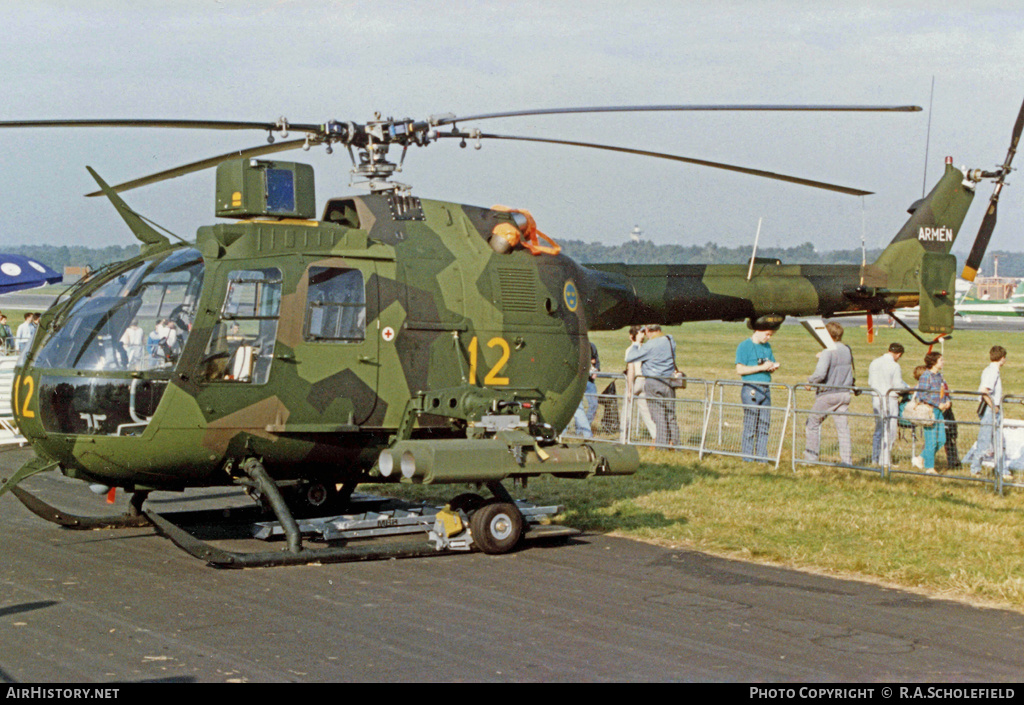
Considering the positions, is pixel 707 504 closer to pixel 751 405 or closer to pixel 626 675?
pixel 751 405

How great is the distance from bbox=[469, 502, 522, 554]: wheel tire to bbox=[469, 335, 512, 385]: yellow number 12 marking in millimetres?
1164

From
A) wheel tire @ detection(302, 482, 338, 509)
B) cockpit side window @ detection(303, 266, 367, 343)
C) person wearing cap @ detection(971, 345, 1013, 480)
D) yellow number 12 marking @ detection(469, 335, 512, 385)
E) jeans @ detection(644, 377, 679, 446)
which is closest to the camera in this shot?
cockpit side window @ detection(303, 266, 367, 343)

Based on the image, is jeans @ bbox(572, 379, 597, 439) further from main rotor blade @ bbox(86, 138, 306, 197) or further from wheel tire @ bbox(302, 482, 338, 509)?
main rotor blade @ bbox(86, 138, 306, 197)

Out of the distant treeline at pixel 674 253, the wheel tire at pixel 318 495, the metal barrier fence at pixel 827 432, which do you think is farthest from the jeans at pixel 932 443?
the distant treeline at pixel 674 253

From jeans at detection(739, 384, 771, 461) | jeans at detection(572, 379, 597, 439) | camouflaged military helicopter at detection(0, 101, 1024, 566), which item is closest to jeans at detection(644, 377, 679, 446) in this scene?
jeans at detection(739, 384, 771, 461)

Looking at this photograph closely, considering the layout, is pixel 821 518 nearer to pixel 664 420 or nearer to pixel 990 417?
pixel 990 417

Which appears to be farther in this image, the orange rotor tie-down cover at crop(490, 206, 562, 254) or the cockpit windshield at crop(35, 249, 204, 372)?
the orange rotor tie-down cover at crop(490, 206, 562, 254)

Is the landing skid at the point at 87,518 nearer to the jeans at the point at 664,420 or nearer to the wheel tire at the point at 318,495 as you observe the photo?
the wheel tire at the point at 318,495

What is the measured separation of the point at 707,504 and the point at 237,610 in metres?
6.12

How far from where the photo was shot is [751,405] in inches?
597

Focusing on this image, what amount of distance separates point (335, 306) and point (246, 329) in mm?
803

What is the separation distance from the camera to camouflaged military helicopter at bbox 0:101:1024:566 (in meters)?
9.15

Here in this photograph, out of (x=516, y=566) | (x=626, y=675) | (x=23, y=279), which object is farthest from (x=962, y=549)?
(x=23, y=279)

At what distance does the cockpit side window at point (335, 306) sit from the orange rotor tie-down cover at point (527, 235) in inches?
62.4
